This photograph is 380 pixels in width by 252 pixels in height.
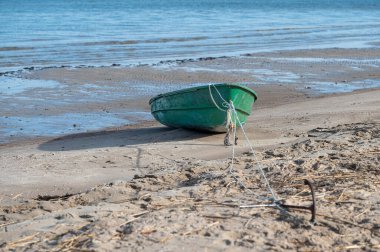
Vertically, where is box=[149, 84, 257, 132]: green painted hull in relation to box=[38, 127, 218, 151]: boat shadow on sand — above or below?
above

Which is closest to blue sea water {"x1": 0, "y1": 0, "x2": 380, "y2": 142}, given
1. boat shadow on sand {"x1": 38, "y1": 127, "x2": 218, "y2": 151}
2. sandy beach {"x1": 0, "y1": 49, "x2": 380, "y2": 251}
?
sandy beach {"x1": 0, "y1": 49, "x2": 380, "y2": 251}

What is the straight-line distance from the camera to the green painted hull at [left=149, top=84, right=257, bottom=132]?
9891 mm

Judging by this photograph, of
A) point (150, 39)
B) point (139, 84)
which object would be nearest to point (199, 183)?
point (139, 84)

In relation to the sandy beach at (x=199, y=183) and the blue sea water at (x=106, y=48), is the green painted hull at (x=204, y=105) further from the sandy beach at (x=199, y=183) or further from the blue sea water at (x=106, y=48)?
the blue sea water at (x=106, y=48)

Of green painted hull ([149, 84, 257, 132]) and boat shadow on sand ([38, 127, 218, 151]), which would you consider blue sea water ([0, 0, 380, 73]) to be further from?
green painted hull ([149, 84, 257, 132])

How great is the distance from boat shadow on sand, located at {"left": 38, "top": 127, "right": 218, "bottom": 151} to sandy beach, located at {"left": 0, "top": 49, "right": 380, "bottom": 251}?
0.03 m

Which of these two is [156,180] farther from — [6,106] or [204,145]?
[6,106]

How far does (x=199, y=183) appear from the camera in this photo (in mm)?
7012

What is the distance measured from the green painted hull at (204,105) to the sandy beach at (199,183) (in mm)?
206

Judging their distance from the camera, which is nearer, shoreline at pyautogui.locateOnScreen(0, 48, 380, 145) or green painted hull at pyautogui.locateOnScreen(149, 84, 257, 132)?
green painted hull at pyautogui.locateOnScreen(149, 84, 257, 132)

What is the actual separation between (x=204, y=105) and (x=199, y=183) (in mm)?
3236

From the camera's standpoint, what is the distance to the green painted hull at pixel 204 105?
9.89 m

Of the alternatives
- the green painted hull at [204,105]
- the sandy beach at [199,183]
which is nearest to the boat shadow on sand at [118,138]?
the sandy beach at [199,183]

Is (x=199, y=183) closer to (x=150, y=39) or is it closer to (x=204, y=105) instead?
(x=204, y=105)
